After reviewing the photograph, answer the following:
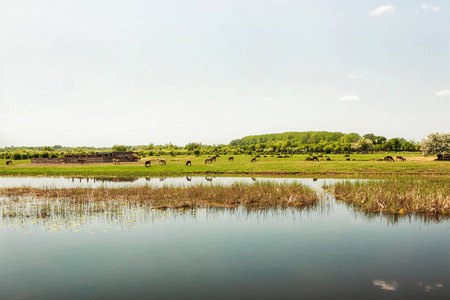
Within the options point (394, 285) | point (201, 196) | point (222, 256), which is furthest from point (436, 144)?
point (222, 256)

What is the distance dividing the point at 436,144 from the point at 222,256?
7563cm

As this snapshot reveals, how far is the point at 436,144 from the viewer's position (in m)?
71.9

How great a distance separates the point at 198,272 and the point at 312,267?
15.9 feet

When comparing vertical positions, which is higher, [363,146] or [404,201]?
[363,146]

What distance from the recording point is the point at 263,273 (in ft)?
41.5

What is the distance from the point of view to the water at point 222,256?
11.4 meters

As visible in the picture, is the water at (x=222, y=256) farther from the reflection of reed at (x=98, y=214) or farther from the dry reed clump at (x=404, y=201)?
the dry reed clump at (x=404, y=201)

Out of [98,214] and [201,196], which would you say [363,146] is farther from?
[98,214]

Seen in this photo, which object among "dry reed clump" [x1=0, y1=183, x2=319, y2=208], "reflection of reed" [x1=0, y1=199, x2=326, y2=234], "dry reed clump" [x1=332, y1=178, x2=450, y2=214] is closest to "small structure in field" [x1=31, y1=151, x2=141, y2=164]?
"dry reed clump" [x1=0, y1=183, x2=319, y2=208]

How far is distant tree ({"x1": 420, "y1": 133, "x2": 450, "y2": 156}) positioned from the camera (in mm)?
70938

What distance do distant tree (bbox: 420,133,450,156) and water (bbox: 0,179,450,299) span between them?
60837mm

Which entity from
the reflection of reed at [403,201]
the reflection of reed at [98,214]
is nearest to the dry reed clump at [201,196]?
the reflection of reed at [98,214]

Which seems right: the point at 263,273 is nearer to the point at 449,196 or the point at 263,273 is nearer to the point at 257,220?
the point at 257,220

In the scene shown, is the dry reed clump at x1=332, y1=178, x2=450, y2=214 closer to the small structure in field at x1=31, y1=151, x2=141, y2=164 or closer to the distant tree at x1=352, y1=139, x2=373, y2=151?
the small structure in field at x1=31, y1=151, x2=141, y2=164
